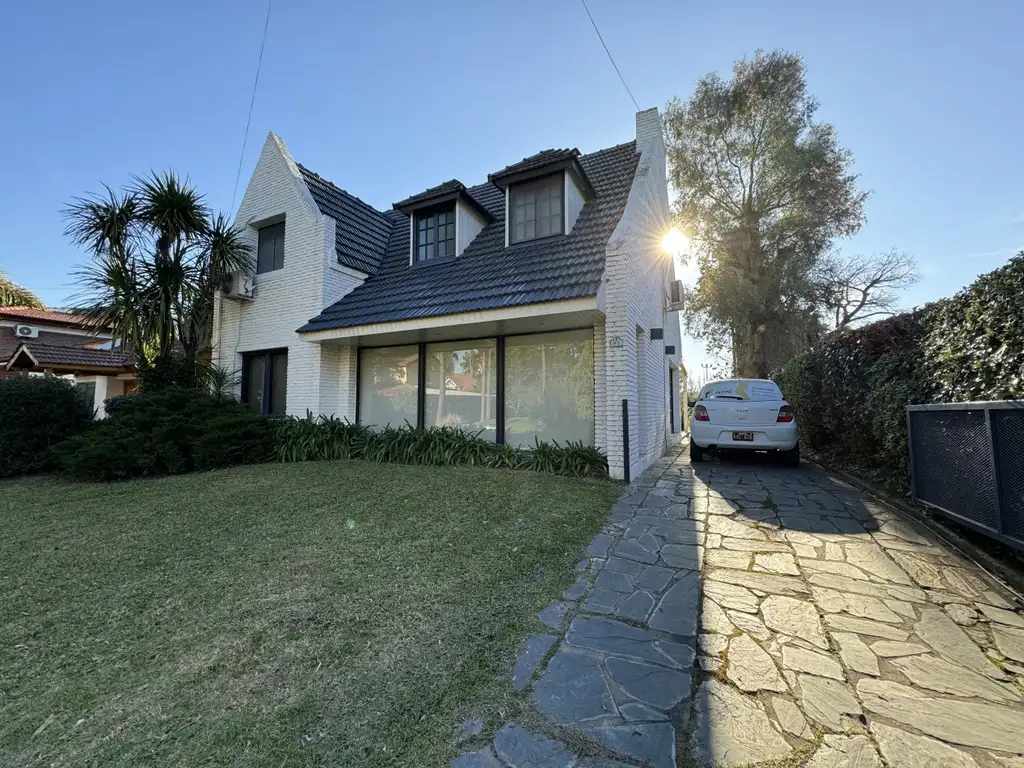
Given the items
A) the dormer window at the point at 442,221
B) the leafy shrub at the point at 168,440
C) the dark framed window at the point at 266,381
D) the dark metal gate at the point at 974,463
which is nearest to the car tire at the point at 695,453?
the dark metal gate at the point at 974,463

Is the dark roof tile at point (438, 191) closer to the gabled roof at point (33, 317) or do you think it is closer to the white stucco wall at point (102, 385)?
the white stucco wall at point (102, 385)

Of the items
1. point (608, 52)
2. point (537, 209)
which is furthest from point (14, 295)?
point (608, 52)

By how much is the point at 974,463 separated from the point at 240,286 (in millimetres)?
12594

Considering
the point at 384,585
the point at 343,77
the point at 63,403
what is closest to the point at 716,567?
the point at 384,585

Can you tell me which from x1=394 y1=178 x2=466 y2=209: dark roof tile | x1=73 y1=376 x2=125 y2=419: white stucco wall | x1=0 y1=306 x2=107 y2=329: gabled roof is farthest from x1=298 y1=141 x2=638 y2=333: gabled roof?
x1=0 y1=306 x2=107 y2=329: gabled roof

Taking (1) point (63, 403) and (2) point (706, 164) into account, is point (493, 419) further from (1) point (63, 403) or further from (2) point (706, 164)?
(2) point (706, 164)

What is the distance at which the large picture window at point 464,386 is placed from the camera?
7.92 meters

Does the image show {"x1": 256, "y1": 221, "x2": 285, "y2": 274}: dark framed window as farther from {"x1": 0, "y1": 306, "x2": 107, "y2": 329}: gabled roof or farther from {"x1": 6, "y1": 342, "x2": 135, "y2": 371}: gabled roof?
{"x1": 0, "y1": 306, "x2": 107, "y2": 329}: gabled roof

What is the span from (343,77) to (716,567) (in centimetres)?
940

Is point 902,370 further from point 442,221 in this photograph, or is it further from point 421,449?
point 442,221

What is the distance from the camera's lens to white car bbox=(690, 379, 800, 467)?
6.91 m

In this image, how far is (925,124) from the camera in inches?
267

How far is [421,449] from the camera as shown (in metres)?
7.58

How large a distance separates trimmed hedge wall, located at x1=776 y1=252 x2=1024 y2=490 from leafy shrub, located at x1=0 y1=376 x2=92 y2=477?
13.9 meters
